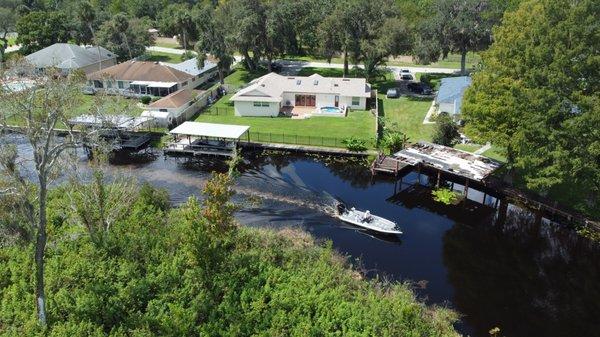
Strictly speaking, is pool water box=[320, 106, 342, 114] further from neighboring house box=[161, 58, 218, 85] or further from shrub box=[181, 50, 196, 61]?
shrub box=[181, 50, 196, 61]

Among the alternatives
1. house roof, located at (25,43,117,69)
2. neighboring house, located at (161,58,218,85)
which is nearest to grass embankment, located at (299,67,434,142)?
neighboring house, located at (161,58,218,85)

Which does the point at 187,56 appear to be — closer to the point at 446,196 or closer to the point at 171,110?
the point at 171,110

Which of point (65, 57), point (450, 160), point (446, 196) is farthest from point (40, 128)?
point (65, 57)

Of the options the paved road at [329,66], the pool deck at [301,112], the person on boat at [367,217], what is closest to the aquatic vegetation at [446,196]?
the person on boat at [367,217]

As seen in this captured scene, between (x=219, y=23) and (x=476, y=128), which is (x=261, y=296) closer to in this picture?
(x=476, y=128)

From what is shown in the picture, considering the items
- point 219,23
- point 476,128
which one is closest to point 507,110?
point 476,128

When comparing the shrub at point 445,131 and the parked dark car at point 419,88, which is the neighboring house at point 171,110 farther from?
the parked dark car at point 419,88
